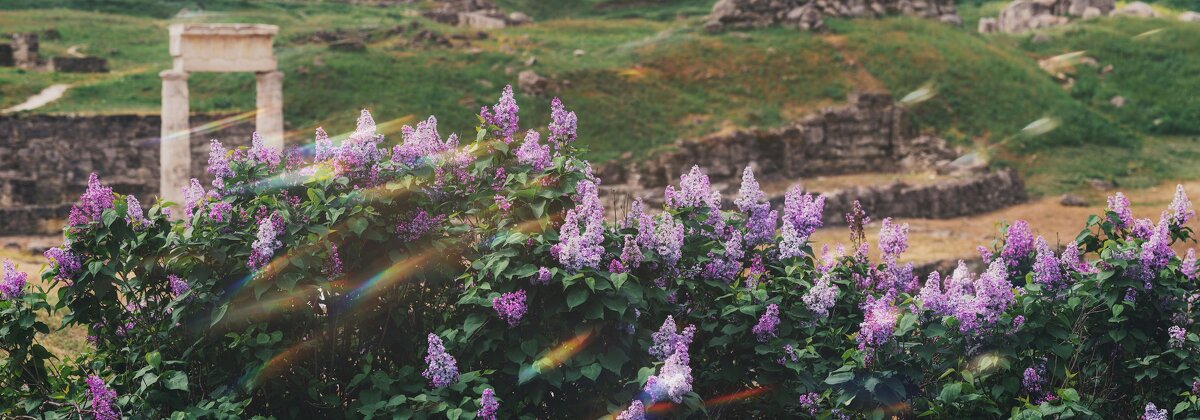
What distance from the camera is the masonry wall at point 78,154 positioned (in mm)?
29359

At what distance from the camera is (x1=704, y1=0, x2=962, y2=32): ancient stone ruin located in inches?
1634

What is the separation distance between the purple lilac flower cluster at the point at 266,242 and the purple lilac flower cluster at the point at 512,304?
116 centimetres

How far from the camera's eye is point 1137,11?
4859cm

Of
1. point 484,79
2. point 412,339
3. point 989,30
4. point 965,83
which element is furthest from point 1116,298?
point 989,30

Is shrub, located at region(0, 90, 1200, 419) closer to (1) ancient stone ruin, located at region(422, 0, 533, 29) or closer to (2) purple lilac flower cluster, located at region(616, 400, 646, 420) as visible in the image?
(2) purple lilac flower cluster, located at region(616, 400, 646, 420)

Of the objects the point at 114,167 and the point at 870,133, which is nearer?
the point at 114,167

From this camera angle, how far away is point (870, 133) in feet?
115

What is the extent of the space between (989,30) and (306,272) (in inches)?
1700

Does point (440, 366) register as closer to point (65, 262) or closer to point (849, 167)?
point (65, 262)

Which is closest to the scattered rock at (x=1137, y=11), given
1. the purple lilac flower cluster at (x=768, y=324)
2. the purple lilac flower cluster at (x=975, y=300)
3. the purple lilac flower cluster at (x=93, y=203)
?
the purple lilac flower cluster at (x=975, y=300)

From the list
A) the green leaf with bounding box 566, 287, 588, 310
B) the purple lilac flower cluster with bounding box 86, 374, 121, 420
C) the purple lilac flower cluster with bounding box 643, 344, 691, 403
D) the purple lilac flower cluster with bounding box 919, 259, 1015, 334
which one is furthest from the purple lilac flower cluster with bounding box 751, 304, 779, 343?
the purple lilac flower cluster with bounding box 86, 374, 121, 420

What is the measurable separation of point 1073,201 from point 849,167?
5.27 m

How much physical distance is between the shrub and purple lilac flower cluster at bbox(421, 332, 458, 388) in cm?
1

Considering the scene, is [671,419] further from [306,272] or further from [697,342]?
[306,272]
